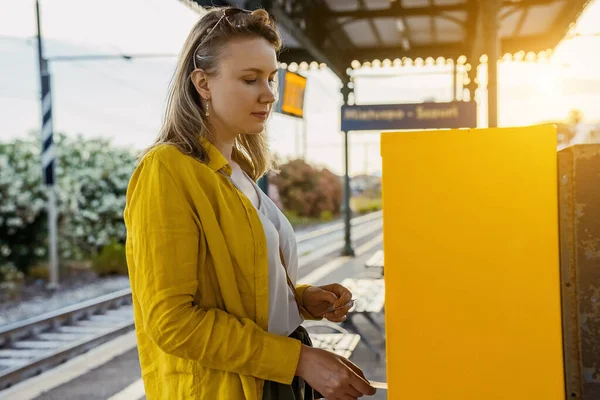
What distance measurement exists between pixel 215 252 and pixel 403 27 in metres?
7.85

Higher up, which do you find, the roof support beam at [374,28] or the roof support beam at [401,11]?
the roof support beam at [374,28]

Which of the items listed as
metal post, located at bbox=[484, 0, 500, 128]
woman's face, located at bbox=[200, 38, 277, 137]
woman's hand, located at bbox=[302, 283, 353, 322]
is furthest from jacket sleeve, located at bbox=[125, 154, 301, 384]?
metal post, located at bbox=[484, 0, 500, 128]

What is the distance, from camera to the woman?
1.23 m

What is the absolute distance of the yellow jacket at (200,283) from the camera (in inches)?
48.1

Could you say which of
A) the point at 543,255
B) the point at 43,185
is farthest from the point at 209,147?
the point at 43,185

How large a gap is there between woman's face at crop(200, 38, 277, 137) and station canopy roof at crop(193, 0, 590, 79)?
14.3 ft

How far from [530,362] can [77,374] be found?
16.2ft

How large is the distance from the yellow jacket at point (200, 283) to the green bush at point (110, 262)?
11087 millimetres

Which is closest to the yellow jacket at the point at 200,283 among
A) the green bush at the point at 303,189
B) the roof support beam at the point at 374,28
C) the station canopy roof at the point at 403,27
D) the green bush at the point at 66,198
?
the station canopy roof at the point at 403,27

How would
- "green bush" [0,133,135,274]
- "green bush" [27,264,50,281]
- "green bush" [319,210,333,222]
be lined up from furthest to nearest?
1. "green bush" [319,210,333,222]
2. "green bush" [27,264,50,281]
3. "green bush" [0,133,135,274]

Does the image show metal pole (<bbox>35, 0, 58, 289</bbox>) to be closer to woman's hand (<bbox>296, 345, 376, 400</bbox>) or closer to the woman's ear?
the woman's ear

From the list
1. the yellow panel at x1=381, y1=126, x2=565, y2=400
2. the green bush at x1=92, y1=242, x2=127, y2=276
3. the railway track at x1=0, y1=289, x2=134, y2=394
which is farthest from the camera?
the green bush at x1=92, y1=242, x2=127, y2=276

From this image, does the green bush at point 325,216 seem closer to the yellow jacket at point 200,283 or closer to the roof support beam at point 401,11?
the roof support beam at point 401,11

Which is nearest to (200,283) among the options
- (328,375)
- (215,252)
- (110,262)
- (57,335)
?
(215,252)
